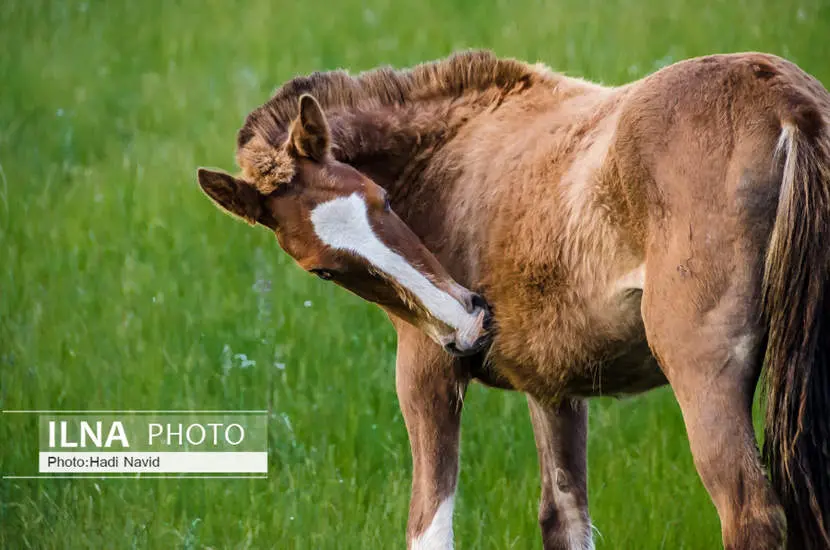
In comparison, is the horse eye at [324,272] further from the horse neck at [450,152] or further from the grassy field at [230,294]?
the grassy field at [230,294]

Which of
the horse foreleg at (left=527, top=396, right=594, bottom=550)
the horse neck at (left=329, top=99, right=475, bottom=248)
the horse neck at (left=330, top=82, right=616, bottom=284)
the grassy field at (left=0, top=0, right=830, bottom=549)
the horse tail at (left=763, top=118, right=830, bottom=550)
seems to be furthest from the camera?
the grassy field at (left=0, top=0, right=830, bottom=549)

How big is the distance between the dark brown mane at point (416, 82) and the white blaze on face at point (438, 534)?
54.4 inches

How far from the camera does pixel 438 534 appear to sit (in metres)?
3.72

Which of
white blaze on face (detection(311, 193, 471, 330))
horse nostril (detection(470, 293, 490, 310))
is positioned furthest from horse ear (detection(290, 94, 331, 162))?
horse nostril (detection(470, 293, 490, 310))

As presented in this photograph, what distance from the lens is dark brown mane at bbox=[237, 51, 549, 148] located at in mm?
3916

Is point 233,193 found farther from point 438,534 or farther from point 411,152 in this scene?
point 438,534

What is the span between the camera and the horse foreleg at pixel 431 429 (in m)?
3.72

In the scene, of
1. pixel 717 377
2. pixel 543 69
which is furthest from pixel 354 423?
pixel 717 377

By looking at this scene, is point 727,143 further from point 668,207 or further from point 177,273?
point 177,273

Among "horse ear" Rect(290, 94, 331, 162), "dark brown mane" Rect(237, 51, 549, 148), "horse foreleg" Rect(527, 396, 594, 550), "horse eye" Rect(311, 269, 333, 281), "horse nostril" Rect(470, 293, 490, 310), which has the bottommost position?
"horse foreleg" Rect(527, 396, 594, 550)

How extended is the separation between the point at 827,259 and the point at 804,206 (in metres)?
0.17

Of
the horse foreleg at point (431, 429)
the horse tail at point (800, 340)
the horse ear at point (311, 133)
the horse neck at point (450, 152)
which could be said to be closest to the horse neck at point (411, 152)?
the horse neck at point (450, 152)

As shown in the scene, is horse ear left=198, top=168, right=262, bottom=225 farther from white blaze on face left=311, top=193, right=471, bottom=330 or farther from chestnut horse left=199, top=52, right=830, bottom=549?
white blaze on face left=311, top=193, right=471, bottom=330

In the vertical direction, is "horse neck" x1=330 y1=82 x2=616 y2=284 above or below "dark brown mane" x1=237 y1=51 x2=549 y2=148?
below
